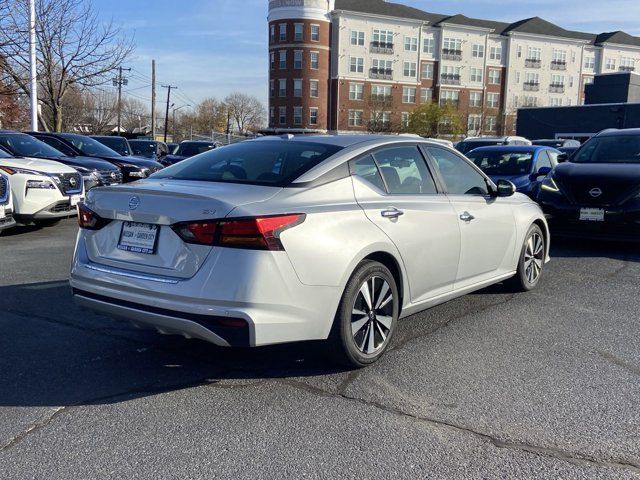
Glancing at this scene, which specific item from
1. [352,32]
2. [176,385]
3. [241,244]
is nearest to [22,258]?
[176,385]

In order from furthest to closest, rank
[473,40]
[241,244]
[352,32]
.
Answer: [473,40] → [352,32] → [241,244]

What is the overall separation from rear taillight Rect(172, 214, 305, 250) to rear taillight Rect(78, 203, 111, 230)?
82 cm

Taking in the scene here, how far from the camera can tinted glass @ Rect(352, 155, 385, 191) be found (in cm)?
440

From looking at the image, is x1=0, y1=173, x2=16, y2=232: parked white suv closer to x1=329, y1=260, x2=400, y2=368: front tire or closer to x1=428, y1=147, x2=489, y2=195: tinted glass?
x1=428, y1=147, x2=489, y2=195: tinted glass

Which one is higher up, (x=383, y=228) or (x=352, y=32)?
(x=352, y=32)

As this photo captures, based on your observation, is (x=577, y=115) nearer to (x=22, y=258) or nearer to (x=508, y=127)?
(x=508, y=127)

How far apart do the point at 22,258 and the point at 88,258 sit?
438 centimetres

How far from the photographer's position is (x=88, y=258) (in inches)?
163

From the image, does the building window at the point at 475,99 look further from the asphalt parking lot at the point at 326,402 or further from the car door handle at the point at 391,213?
the car door handle at the point at 391,213

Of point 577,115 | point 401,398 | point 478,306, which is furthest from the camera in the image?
point 577,115

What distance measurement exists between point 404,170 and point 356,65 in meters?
69.1

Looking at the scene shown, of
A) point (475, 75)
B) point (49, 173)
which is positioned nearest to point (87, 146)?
point (49, 173)

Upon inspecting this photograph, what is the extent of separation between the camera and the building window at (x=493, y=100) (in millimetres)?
77181

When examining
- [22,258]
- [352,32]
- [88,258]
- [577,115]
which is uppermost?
[352,32]
